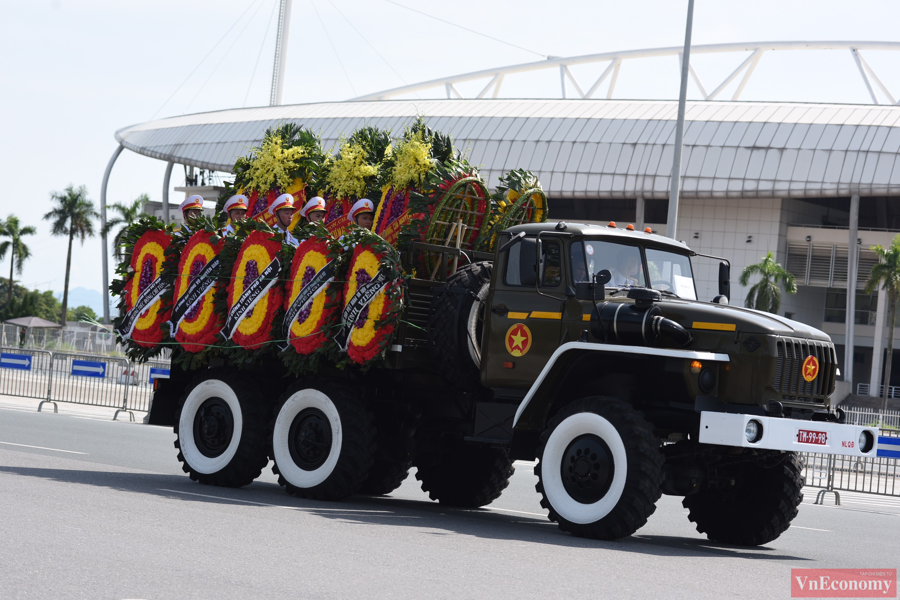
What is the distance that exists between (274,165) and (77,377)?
17.4 meters

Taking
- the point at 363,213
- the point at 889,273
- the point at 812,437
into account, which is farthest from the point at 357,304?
the point at 889,273

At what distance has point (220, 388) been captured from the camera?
12.4 meters

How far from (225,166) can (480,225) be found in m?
62.7

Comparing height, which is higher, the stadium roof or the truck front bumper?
the stadium roof

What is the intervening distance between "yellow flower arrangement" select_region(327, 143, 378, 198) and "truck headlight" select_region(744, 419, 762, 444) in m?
6.22

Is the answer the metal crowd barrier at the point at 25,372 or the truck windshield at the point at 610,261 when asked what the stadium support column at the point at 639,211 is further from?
the truck windshield at the point at 610,261

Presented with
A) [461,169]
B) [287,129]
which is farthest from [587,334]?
[287,129]

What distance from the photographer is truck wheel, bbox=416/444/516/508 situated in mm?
12516

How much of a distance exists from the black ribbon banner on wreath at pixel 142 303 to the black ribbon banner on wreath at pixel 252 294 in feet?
4.13

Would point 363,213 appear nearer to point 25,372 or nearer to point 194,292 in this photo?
point 194,292

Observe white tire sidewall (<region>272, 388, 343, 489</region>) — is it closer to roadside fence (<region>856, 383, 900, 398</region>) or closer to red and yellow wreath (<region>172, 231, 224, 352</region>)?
red and yellow wreath (<region>172, 231, 224, 352</region>)

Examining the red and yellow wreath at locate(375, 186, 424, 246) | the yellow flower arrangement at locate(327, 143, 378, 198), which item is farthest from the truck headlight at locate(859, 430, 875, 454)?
the yellow flower arrangement at locate(327, 143, 378, 198)

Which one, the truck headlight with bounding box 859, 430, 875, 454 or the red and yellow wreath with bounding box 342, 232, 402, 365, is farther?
the red and yellow wreath with bounding box 342, 232, 402, 365

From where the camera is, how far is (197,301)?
12.7 meters
